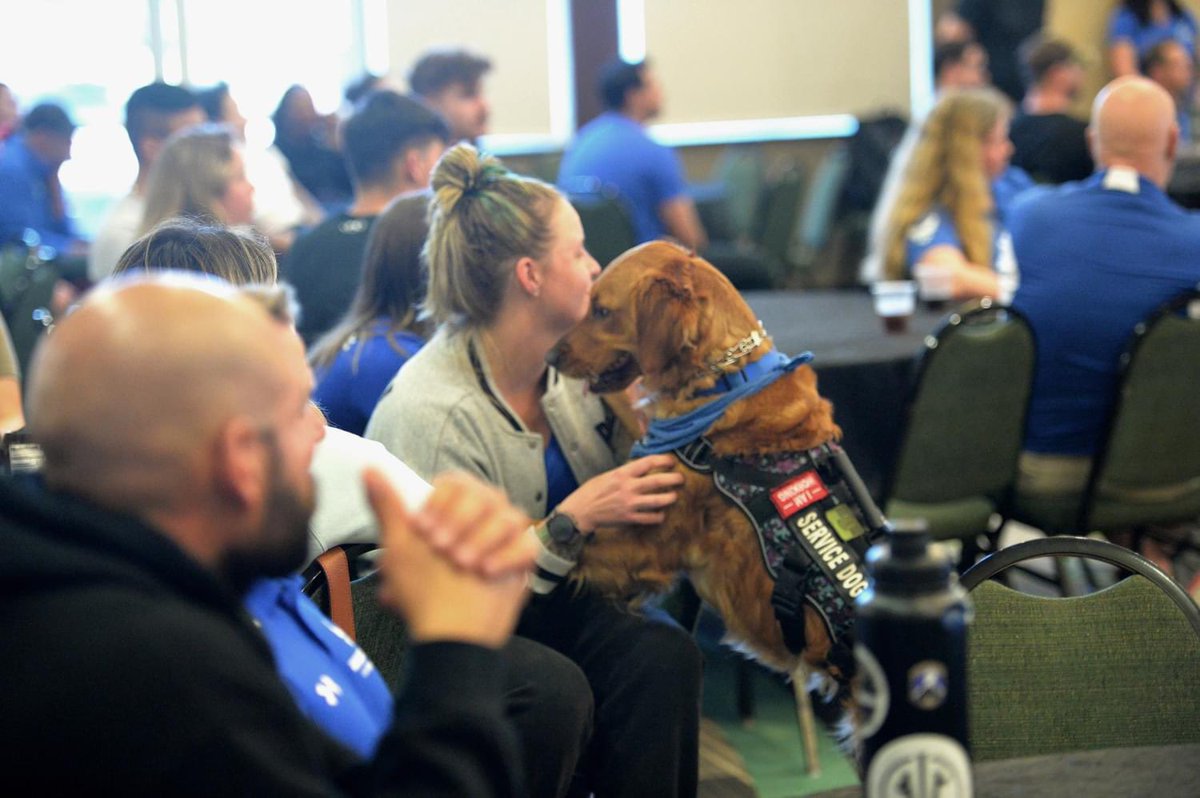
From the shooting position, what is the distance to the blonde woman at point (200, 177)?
352 centimetres

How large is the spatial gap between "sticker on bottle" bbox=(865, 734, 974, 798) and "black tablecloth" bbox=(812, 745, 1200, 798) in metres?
0.28

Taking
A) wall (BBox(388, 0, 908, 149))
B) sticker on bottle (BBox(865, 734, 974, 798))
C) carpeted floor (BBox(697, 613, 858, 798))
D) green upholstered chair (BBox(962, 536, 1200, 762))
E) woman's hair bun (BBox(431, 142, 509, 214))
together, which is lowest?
carpeted floor (BBox(697, 613, 858, 798))

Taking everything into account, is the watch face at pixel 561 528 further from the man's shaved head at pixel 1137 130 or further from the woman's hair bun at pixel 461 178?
the man's shaved head at pixel 1137 130

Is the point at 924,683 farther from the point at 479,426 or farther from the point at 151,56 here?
the point at 151,56

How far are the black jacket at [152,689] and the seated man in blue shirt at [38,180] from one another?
5.64m

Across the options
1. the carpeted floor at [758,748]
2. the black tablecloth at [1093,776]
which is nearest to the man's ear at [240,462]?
the black tablecloth at [1093,776]

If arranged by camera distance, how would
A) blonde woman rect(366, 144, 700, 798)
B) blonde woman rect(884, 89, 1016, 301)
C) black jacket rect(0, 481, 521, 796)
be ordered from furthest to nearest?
blonde woman rect(884, 89, 1016, 301) < blonde woman rect(366, 144, 700, 798) < black jacket rect(0, 481, 521, 796)

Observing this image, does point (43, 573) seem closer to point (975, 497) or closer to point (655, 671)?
point (655, 671)

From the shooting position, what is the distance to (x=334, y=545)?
171 cm

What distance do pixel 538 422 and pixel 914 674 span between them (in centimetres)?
134

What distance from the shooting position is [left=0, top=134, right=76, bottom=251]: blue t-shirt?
6312mm

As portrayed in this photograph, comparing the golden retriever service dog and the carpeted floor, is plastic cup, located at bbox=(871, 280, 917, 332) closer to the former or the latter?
the carpeted floor

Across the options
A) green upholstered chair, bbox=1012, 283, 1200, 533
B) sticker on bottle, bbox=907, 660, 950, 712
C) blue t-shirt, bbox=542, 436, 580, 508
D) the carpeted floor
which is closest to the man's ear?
sticker on bottle, bbox=907, 660, 950, 712

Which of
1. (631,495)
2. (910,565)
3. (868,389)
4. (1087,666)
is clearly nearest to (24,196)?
(868,389)
